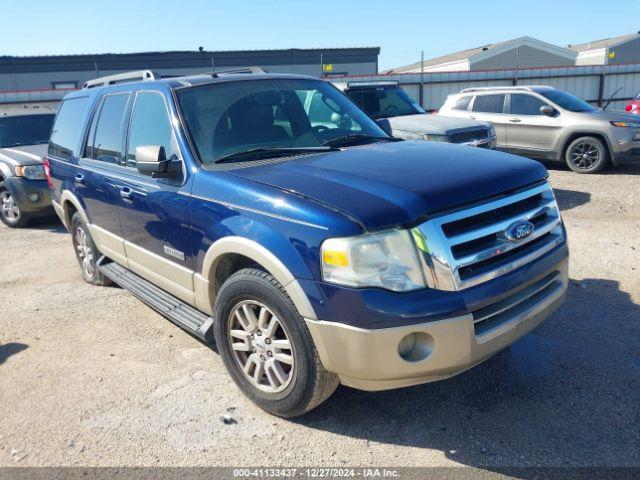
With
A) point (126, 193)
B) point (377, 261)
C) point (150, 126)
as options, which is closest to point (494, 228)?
point (377, 261)

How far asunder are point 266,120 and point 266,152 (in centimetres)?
39

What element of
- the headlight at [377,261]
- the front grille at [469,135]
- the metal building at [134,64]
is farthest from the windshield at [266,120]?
the metal building at [134,64]

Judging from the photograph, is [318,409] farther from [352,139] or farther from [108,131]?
[108,131]

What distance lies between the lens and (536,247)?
3.05 m

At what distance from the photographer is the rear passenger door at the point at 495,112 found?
11.1 metres

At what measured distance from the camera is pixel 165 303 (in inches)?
158

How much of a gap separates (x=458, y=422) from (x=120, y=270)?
10.9 feet

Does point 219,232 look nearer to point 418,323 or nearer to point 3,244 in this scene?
point 418,323

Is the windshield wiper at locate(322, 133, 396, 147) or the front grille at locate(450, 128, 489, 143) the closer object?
the windshield wiper at locate(322, 133, 396, 147)

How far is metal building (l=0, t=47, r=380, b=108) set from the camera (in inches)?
1148

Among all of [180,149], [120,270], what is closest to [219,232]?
[180,149]

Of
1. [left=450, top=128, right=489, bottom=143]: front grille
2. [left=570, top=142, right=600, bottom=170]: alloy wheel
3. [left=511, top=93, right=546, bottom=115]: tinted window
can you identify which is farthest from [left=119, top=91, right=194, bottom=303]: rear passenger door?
[left=570, top=142, right=600, bottom=170]: alloy wheel

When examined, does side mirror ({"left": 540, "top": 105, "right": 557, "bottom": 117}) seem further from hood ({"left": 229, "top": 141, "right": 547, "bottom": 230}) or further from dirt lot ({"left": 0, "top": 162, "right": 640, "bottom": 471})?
hood ({"left": 229, "top": 141, "right": 547, "bottom": 230})

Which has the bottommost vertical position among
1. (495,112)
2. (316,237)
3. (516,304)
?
(516,304)
